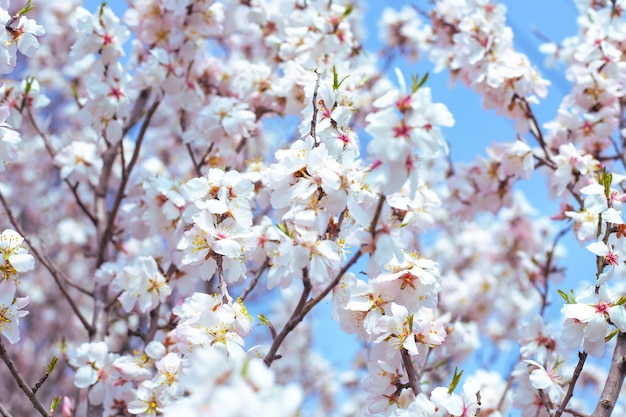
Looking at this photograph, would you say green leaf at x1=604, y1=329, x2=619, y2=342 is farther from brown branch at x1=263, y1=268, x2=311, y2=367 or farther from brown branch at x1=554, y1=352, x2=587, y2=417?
brown branch at x1=263, y1=268, x2=311, y2=367

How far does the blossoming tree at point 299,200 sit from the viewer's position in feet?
5.25

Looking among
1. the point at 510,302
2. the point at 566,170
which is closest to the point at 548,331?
the point at 566,170

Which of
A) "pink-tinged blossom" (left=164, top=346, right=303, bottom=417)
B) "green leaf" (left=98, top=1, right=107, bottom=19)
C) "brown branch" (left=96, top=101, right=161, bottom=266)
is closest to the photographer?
"pink-tinged blossom" (left=164, top=346, right=303, bottom=417)

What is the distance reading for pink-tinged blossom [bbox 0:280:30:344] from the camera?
182 cm

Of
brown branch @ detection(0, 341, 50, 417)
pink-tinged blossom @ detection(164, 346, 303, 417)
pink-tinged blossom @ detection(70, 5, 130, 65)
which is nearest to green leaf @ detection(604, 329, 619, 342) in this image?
pink-tinged blossom @ detection(164, 346, 303, 417)

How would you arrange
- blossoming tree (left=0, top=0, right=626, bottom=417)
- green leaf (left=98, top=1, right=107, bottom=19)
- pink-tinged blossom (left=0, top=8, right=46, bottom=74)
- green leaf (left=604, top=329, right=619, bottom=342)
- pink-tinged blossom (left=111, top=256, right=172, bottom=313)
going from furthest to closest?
green leaf (left=98, top=1, right=107, bottom=19) < pink-tinged blossom (left=111, top=256, right=172, bottom=313) < pink-tinged blossom (left=0, top=8, right=46, bottom=74) < green leaf (left=604, top=329, right=619, bottom=342) < blossoming tree (left=0, top=0, right=626, bottom=417)


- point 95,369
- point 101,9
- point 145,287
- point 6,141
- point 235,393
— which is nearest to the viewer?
point 235,393

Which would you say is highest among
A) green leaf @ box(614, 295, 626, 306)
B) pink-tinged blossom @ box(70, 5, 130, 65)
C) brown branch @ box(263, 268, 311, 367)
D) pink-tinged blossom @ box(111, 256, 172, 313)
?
green leaf @ box(614, 295, 626, 306)

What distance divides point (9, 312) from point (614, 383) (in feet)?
6.02

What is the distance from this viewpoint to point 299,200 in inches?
66.1

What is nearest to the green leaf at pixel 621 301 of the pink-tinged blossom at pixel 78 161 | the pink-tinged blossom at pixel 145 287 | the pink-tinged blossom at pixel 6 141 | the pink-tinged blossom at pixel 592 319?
the pink-tinged blossom at pixel 592 319

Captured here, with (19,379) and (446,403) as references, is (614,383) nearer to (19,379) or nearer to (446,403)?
(446,403)

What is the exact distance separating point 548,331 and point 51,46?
582 cm

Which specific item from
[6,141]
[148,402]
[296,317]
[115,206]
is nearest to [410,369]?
[296,317]
